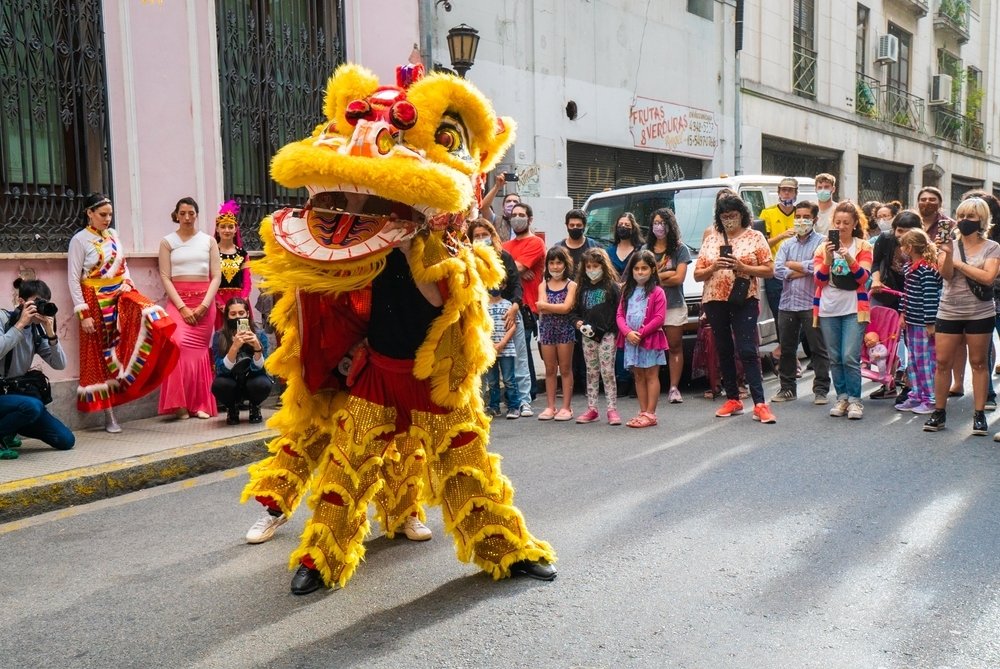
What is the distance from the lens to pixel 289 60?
9953mm

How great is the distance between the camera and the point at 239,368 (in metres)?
7.54

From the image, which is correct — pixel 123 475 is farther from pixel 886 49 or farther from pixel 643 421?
pixel 886 49

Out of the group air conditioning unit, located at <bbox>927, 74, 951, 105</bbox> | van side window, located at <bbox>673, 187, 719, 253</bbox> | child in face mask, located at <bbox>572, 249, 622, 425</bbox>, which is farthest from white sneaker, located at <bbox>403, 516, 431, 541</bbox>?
air conditioning unit, located at <bbox>927, 74, 951, 105</bbox>

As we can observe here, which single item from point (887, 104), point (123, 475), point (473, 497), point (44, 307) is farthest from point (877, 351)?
point (887, 104)

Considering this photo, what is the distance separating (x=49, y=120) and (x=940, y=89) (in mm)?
26929

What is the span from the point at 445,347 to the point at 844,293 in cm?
520

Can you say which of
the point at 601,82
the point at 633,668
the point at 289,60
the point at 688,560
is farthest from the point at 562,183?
the point at 633,668

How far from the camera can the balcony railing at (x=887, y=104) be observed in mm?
24312

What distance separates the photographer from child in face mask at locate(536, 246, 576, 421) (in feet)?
26.7

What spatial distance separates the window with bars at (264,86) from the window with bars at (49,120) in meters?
1.41

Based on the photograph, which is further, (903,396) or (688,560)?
(903,396)

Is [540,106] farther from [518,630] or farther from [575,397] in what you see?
[518,630]

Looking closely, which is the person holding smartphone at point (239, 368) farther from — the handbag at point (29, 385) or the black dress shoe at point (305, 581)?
the black dress shoe at point (305, 581)

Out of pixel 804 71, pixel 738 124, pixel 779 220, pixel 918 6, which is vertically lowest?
pixel 779 220
